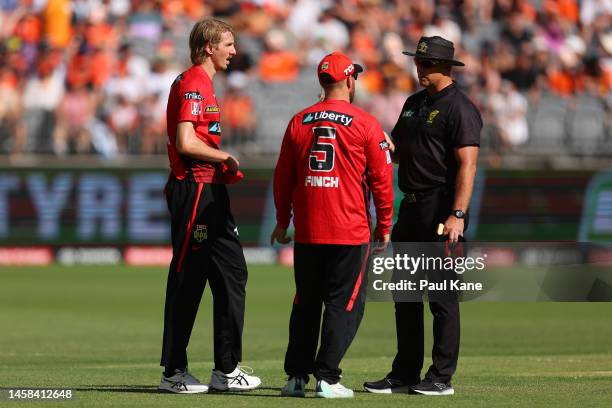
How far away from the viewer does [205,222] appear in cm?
878

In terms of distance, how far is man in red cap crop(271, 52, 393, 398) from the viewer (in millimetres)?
8312

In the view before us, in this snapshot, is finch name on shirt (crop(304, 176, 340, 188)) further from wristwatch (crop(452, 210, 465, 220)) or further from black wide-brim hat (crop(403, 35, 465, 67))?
black wide-brim hat (crop(403, 35, 465, 67))

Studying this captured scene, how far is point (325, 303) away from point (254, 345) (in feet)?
17.1

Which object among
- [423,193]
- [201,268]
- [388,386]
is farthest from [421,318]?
[201,268]

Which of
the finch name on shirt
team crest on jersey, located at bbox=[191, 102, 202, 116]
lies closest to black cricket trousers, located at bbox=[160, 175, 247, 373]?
team crest on jersey, located at bbox=[191, 102, 202, 116]

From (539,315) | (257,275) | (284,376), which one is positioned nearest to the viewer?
(284,376)

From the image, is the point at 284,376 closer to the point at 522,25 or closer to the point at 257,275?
the point at 257,275

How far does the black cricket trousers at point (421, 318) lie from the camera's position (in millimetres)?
8719

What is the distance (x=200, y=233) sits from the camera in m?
8.77

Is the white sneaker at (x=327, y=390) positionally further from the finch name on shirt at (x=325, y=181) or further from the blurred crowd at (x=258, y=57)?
the blurred crowd at (x=258, y=57)

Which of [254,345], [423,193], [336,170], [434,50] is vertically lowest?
[254,345]

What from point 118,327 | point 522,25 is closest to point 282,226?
point 118,327

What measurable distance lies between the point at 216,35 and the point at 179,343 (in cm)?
207

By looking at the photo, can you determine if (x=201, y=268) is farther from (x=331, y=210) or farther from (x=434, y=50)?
(x=434, y=50)
